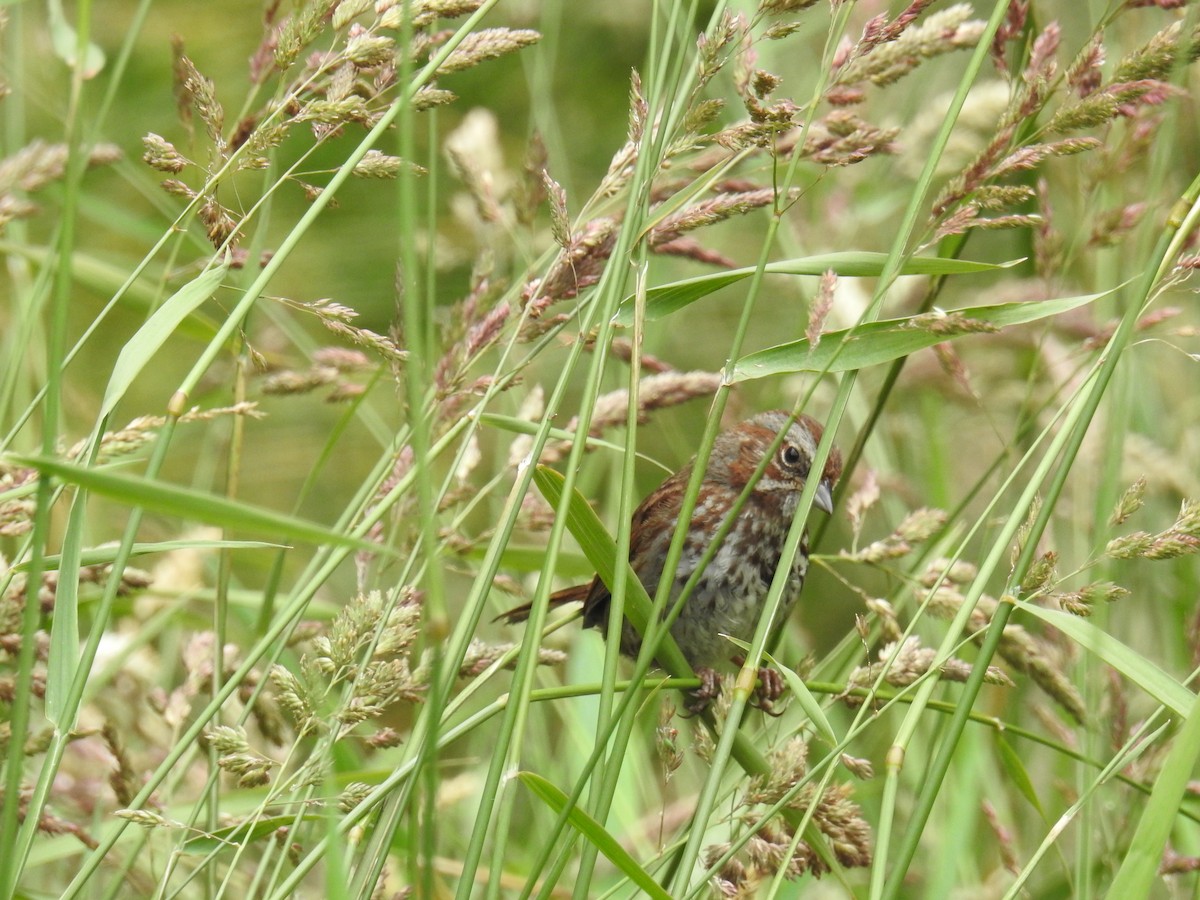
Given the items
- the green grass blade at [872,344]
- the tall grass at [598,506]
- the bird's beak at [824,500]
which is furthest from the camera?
the bird's beak at [824,500]

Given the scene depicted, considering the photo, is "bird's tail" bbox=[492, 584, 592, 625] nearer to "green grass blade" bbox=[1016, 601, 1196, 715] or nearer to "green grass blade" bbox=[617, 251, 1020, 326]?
"green grass blade" bbox=[617, 251, 1020, 326]

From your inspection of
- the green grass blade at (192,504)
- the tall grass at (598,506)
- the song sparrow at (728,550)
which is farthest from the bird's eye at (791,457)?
the green grass blade at (192,504)

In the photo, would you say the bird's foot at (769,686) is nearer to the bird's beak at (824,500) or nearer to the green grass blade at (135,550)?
the bird's beak at (824,500)

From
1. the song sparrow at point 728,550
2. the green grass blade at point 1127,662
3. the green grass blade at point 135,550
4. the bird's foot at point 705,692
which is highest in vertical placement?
the green grass blade at point 135,550

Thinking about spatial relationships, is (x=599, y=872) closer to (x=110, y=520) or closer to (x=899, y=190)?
(x=899, y=190)

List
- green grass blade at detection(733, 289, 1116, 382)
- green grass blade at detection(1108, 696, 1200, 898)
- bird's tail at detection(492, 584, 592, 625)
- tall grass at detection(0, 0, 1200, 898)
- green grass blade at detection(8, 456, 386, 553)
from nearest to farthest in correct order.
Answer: green grass blade at detection(8, 456, 386, 553), green grass blade at detection(1108, 696, 1200, 898), tall grass at detection(0, 0, 1200, 898), green grass blade at detection(733, 289, 1116, 382), bird's tail at detection(492, 584, 592, 625)

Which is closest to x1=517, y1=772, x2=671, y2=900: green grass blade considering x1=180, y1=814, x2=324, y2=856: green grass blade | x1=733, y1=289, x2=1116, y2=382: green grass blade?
x1=180, y1=814, x2=324, y2=856: green grass blade

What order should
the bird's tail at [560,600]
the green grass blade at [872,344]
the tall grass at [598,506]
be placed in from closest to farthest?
the tall grass at [598,506]
the green grass blade at [872,344]
the bird's tail at [560,600]
